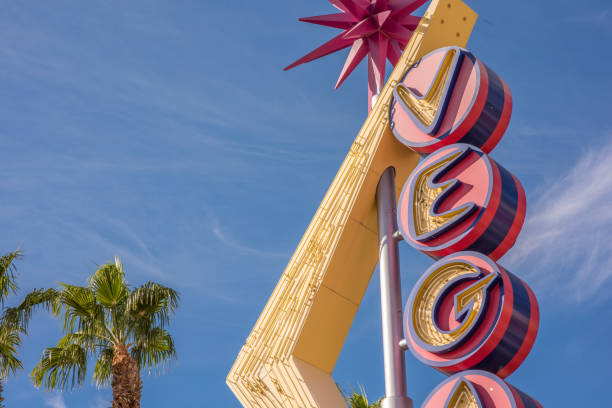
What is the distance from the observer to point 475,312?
11328 millimetres

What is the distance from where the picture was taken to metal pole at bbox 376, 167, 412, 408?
1275cm

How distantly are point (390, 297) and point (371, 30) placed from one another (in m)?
6.73

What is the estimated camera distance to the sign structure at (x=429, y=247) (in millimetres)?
11203

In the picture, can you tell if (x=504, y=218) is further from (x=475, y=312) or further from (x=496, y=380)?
(x=496, y=380)

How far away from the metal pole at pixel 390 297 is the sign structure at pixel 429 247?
0.08 m

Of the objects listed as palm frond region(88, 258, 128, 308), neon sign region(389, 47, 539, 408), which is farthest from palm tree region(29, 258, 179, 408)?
neon sign region(389, 47, 539, 408)

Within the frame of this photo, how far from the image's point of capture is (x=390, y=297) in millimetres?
13734

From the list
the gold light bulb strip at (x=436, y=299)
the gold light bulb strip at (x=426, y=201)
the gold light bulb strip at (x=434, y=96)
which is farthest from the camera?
the gold light bulb strip at (x=434, y=96)

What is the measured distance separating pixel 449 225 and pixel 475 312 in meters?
1.74

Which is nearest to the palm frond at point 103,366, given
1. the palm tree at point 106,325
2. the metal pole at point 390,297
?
the palm tree at point 106,325

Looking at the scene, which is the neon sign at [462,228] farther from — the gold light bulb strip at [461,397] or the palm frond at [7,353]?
the palm frond at [7,353]

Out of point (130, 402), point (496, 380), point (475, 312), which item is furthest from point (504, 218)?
point (130, 402)

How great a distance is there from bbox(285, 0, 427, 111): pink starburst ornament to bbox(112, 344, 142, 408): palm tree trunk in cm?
782

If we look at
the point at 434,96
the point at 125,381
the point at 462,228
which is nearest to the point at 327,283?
the point at 462,228
